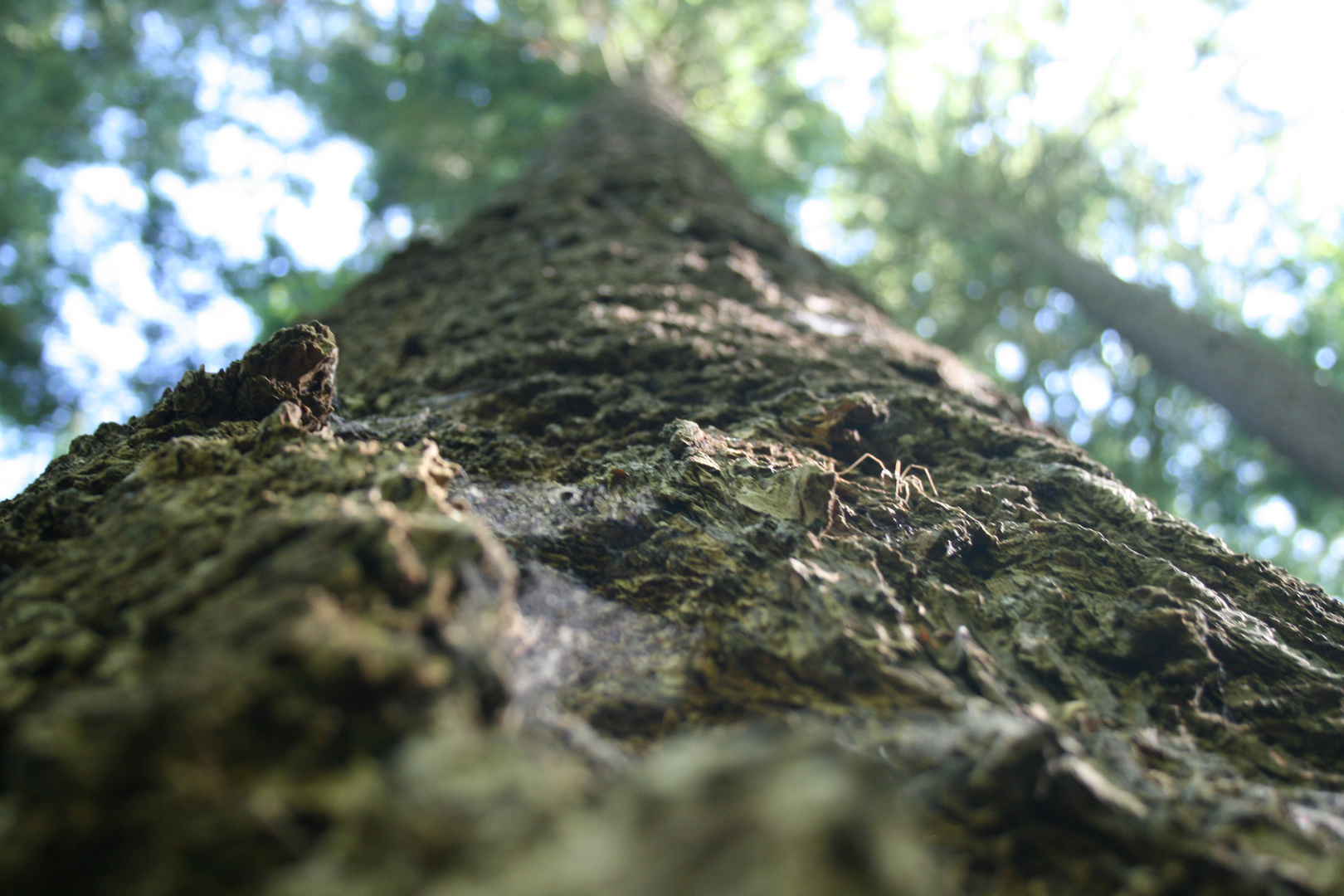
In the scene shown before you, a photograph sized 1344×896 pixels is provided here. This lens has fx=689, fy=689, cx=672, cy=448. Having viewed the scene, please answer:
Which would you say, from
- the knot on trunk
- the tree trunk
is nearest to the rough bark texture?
the knot on trunk

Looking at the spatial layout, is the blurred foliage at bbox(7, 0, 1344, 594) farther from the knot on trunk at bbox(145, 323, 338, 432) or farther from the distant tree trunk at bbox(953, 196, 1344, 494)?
the knot on trunk at bbox(145, 323, 338, 432)

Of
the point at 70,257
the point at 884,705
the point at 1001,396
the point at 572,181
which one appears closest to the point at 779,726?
the point at 884,705

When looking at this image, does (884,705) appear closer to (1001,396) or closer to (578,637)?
(578,637)

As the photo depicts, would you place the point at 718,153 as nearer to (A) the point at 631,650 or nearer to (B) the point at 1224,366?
(B) the point at 1224,366

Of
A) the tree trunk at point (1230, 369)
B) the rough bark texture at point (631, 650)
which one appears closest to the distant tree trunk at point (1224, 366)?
the tree trunk at point (1230, 369)

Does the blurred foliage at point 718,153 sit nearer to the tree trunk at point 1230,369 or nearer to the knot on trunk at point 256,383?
the tree trunk at point 1230,369

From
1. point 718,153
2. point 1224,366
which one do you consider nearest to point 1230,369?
point 1224,366
